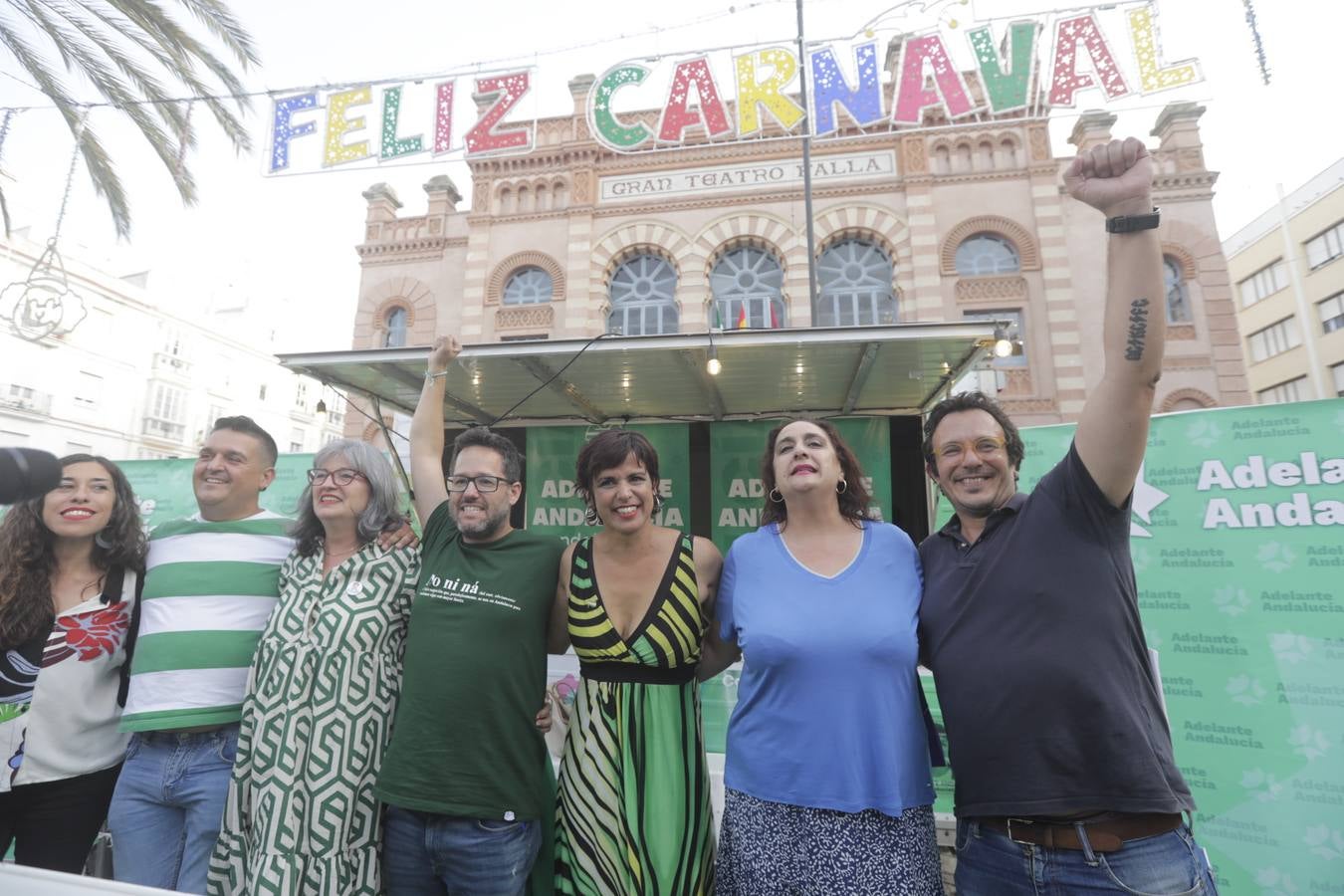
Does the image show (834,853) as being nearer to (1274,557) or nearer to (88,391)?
(1274,557)

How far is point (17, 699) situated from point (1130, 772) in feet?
12.0

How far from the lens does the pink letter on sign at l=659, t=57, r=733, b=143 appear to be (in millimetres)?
6547

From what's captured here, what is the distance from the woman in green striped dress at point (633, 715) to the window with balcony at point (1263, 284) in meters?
35.5

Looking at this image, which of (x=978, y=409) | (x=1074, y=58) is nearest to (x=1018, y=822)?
(x=978, y=409)

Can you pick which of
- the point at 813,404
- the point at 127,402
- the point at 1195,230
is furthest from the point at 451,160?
the point at 127,402

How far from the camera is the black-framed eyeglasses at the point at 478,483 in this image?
2.23m

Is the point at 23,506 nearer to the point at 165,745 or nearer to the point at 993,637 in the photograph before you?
the point at 165,745

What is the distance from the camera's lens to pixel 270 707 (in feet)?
6.79

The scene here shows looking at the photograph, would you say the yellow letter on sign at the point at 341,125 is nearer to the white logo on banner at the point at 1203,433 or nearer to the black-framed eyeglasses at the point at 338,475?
the black-framed eyeglasses at the point at 338,475

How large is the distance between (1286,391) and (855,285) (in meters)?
26.3

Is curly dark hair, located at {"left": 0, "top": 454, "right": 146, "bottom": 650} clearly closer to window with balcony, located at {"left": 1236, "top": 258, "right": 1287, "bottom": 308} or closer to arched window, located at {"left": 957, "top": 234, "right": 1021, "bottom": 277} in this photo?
arched window, located at {"left": 957, "top": 234, "right": 1021, "bottom": 277}

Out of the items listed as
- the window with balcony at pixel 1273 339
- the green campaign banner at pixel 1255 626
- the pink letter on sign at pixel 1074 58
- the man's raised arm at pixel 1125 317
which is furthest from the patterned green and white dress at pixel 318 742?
the window with balcony at pixel 1273 339

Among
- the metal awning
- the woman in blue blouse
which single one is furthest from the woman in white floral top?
the metal awning

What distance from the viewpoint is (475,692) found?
1.97 meters
